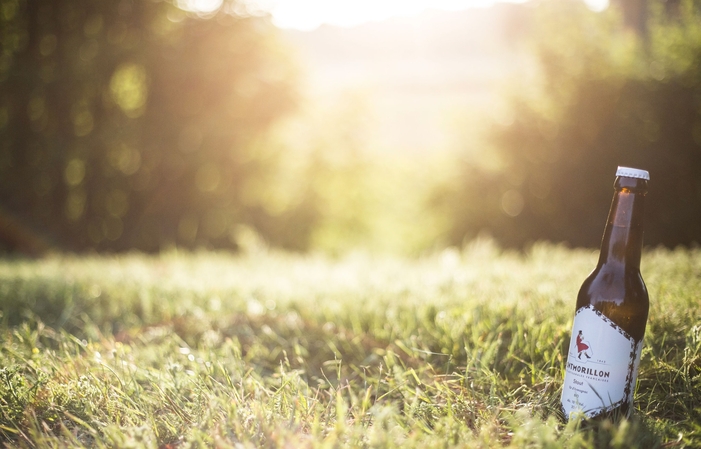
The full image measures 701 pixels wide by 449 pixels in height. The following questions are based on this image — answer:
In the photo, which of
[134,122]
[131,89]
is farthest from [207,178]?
[131,89]

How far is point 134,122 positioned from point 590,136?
11.9 m

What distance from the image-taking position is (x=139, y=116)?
45.1 ft

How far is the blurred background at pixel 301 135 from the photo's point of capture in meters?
10.2

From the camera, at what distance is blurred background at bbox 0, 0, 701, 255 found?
10.2 meters

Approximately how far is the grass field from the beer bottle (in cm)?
11

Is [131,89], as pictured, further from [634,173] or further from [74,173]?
[634,173]

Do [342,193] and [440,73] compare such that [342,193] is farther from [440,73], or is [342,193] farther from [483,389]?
[440,73]

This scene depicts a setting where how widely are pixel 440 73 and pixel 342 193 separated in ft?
147

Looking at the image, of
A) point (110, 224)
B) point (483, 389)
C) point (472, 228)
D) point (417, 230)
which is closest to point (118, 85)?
point (110, 224)

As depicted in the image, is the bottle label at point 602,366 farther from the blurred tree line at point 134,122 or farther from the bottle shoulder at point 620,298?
the blurred tree line at point 134,122

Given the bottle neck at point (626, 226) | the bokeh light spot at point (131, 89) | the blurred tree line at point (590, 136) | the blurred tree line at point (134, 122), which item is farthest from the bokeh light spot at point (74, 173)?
the bottle neck at point (626, 226)

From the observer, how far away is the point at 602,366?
5.65ft

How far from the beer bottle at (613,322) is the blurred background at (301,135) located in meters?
7.66

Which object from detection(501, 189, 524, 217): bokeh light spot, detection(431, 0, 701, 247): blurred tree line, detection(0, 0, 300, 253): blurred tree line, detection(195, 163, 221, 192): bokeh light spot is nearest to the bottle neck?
detection(431, 0, 701, 247): blurred tree line
